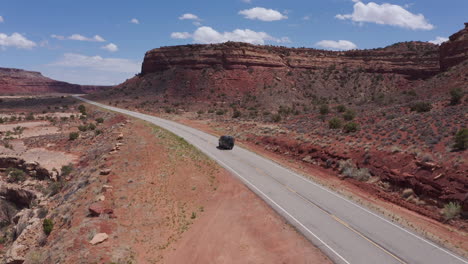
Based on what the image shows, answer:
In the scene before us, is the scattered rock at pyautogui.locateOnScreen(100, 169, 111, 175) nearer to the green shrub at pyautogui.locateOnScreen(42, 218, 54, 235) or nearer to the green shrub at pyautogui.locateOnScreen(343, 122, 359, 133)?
the green shrub at pyautogui.locateOnScreen(42, 218, 54, 235)

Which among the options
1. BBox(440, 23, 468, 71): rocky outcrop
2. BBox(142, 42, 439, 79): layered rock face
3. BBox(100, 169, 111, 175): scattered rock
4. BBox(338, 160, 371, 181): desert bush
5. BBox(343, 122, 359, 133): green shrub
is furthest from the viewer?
BBox(142, 42, 439, 79): layered rock face

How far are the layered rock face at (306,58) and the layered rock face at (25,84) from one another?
382 feet

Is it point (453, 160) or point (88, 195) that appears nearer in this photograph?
point (88, 195)

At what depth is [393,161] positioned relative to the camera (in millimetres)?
21594

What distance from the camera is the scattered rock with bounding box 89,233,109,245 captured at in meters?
12.1

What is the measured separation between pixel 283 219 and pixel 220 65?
7399 centimetres

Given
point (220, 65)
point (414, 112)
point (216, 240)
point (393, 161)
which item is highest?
point (220, 65)

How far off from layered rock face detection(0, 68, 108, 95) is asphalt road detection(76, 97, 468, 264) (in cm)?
17859

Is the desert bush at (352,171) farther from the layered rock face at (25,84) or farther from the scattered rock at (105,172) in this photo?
the layered rock face at (25,84)

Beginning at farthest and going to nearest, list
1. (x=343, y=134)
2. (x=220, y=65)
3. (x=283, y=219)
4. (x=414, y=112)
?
(x=220, y=65) → (x=414, y=112) → (x=343, y=134) → (x=283, y=219)

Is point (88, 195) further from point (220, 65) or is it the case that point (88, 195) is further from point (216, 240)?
point (220, 65)

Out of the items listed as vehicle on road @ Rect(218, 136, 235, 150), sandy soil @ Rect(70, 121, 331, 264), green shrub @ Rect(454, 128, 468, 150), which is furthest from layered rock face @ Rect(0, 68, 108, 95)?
green shrub @ Rect(454, 128, 468, 150)

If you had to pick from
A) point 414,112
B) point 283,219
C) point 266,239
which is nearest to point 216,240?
point 266,239

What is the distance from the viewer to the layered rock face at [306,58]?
8188 centimetres
